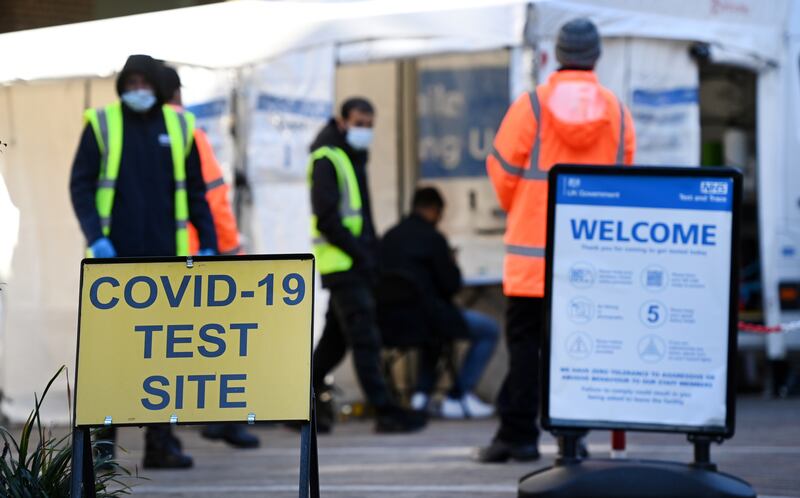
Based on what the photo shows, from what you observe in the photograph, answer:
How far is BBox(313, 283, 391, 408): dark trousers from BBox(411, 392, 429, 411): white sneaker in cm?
121

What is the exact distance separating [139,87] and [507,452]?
2.54m

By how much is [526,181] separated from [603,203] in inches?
84.8

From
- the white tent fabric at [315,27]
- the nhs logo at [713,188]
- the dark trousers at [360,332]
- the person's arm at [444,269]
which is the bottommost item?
the dark trousers at [360,332]

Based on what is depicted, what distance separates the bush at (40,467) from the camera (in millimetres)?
5418

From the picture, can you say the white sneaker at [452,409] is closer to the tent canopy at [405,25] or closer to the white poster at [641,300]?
the tent canopy at [405,25]

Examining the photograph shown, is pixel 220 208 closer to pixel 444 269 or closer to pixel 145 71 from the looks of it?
pixel 145 71

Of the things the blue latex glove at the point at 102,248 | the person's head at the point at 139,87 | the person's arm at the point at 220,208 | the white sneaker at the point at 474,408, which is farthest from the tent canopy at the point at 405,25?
the blue latex glove at the point at 102,248

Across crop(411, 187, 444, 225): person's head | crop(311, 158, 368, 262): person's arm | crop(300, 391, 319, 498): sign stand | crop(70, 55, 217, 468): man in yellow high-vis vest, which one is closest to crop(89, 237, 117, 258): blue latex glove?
crop(70, 55, 217, 468): man in yellow high-vis vest

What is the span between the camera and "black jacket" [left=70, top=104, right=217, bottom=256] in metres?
7.82

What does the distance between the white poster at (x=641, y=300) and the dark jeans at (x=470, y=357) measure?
604 cm

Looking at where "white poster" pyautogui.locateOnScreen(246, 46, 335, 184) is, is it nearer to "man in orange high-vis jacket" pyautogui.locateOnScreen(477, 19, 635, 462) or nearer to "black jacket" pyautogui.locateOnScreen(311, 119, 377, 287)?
"black jacket" pyautogui.locateOnScreen(311, 119, 377, 287)

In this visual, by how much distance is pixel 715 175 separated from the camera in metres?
5.53

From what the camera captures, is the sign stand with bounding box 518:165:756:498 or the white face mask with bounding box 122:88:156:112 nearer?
the sign stand with bounding box 518:165:756:498

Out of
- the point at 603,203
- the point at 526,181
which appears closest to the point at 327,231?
the point at 526,181
